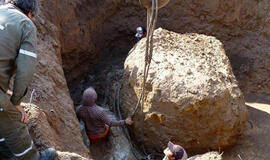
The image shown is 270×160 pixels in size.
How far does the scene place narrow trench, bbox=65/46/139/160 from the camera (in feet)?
13.6

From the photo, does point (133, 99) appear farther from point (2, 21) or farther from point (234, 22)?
point (234, 22)

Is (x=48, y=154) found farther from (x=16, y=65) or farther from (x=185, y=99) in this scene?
(x=185, y=99)

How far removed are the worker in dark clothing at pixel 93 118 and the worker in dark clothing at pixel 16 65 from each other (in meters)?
1.49

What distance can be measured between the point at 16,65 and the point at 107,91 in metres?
2.88

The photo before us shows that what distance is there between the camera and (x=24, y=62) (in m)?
2.29

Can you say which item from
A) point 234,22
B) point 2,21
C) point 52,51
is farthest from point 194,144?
point 234,22

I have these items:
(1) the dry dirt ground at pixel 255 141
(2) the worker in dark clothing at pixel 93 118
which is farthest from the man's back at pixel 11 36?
(1) the dry dirt ground at pixel 255 141

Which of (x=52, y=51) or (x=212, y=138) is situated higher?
(x=52, y=51)

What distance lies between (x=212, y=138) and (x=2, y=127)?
2.67 m

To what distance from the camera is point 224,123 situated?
4.03 meters

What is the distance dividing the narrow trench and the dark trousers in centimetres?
158

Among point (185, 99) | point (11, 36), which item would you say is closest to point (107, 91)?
point (185, 99)

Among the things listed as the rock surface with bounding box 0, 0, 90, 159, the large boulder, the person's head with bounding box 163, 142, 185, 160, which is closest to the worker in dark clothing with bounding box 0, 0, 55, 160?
the rock surface with bounding box 0, 0, 90, 159

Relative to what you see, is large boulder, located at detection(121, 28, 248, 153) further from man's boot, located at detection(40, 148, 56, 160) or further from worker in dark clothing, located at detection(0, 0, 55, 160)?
worker in dark clothing, located at detection(0, 0, 55, 160)
